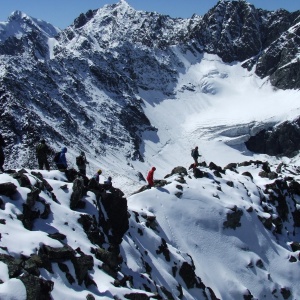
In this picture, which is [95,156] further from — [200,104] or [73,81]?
[200,104]

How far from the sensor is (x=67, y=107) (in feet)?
477

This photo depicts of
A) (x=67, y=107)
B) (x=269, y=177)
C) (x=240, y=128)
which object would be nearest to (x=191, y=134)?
(x=240, y=128)

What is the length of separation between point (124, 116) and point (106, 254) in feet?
453

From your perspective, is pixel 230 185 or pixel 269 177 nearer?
pixel 230 185

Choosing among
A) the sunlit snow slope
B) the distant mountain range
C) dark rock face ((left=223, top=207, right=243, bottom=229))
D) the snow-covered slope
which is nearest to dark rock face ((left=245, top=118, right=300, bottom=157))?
the sunlit snow slope

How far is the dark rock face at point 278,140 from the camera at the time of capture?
527 feet

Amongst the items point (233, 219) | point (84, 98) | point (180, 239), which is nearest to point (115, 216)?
point (180, 239)

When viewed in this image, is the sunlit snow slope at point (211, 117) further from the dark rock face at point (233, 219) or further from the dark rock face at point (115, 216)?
the dark rock face at point (115, 216)

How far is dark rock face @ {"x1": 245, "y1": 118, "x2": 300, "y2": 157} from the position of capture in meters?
160

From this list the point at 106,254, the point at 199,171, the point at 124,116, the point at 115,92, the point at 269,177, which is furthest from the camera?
the point at 115,92

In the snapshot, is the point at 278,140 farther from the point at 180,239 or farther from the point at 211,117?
the point at 180,239

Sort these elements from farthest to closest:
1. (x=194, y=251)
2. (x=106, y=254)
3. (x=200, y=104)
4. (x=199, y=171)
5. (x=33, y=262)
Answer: (x=200, y=104) → (x=199, y=171) → (x=194, y=251) → (x=106, y=254) → (x=33, y=262)

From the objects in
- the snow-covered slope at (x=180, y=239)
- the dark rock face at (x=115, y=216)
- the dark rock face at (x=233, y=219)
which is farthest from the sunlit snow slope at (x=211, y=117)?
the dark rock face at (x=115, y=216)

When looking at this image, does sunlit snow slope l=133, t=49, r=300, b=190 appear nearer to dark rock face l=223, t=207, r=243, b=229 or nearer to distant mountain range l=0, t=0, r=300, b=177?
distant mountain range l=0, t=0, r=300, b=177
